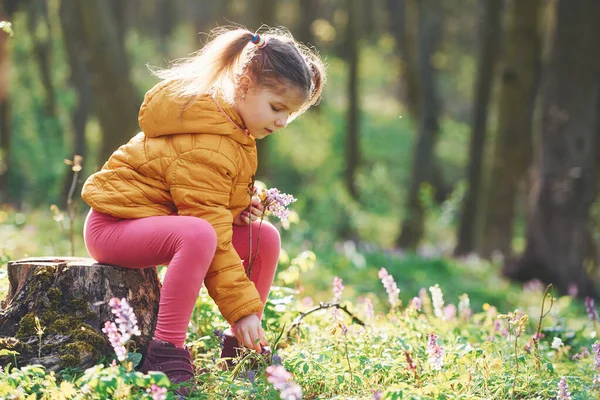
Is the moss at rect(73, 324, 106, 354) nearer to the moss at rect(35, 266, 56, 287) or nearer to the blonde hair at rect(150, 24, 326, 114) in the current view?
the moss at rect(35, 266, 56, 287)

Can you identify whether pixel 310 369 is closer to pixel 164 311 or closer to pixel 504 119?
pixel 164 311

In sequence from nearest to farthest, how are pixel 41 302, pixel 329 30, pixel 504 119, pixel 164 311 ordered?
pixel 164 311 < pixel 41 302 < pixel 504 119 < pixel 329 30

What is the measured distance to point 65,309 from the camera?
3.91 m

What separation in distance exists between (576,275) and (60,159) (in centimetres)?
1411

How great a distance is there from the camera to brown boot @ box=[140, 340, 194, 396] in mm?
3561

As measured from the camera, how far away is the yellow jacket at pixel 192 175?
3.69m

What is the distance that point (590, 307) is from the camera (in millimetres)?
4707

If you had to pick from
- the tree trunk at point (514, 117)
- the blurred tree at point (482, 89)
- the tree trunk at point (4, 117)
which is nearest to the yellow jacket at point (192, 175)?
the tree trunk at point (514, 117)

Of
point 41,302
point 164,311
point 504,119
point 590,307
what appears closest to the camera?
point 164,311

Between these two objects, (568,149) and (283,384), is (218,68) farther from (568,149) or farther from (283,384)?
(568,149)

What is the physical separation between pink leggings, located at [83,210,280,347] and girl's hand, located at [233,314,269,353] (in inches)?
9.8

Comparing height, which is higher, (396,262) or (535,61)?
(535,61)


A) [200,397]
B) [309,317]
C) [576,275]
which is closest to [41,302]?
[200,397]

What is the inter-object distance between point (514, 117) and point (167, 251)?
10183 mm
